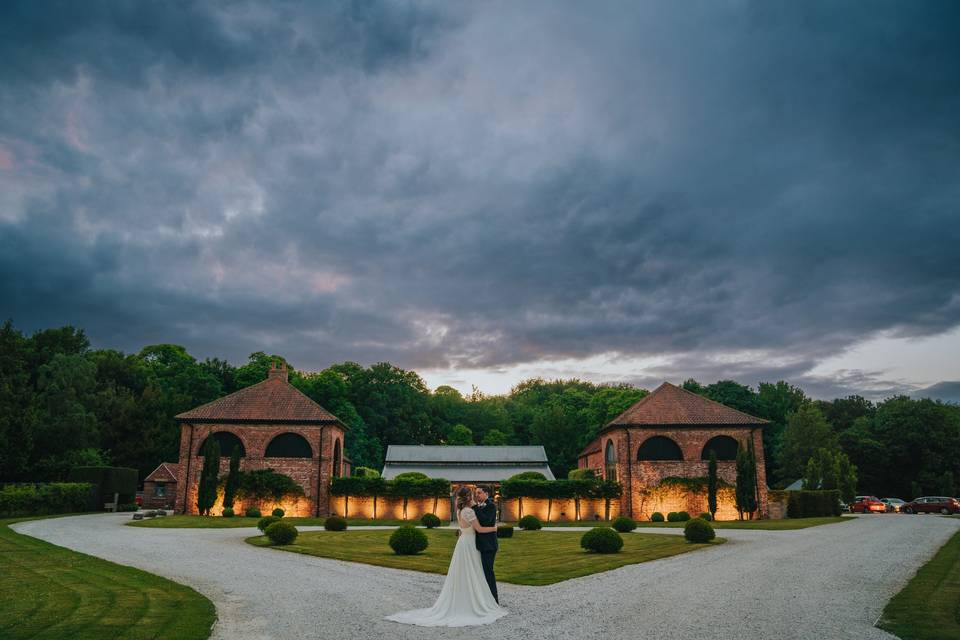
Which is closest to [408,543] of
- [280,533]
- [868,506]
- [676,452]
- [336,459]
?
[280,533]

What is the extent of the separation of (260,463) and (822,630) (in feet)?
128

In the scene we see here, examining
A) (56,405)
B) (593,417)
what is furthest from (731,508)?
(56,405)

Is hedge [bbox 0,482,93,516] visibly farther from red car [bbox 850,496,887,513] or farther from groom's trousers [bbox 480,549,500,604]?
red car [bbox 850,496,887,513]

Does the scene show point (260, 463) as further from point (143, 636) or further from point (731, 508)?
point (143, 636)

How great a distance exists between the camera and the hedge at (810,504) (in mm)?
37812

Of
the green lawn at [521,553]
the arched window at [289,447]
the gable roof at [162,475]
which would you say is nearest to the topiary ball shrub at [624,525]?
the green lawn at [521,553]

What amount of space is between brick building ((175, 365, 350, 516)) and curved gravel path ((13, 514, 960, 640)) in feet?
66.1

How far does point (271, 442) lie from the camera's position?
139 ft

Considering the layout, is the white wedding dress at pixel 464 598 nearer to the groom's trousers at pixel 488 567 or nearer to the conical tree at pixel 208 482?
the groom's trousers at pixel 488 567

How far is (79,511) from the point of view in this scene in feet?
132

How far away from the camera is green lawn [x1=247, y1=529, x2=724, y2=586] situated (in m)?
15.6

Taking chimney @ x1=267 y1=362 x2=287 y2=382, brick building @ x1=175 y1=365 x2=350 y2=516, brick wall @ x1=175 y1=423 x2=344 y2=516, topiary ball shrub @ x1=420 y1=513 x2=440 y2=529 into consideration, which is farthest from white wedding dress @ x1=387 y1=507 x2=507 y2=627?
chimney @ x1=267 y1=362 x2=287 y2=382

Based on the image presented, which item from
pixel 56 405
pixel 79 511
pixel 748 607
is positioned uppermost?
pixel 56 405

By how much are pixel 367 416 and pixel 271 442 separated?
94.6 ft
